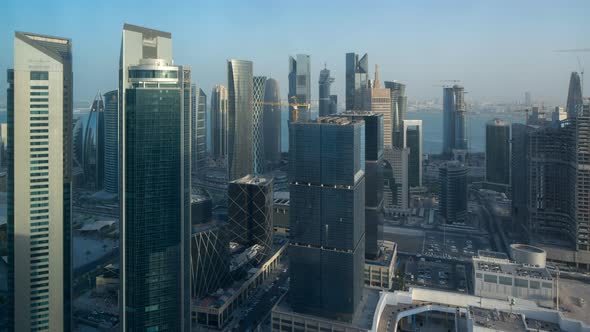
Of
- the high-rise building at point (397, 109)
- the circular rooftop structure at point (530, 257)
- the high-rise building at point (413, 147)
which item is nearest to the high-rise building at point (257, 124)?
the high-rise building at point (397, 109)

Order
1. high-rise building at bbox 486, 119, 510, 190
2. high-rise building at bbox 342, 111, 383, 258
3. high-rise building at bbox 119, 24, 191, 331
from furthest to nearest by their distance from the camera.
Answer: high-rise building at bbox 486, 119, 510, 190
high-rise building at bbox 342, 111, 383, 258
high-rise building at bbox 119, 24, 191, 331

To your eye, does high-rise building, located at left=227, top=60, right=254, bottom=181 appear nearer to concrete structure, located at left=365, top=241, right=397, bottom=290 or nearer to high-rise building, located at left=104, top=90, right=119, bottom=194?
high-rise building, located at left=104, top=90, right=119, bottom=194

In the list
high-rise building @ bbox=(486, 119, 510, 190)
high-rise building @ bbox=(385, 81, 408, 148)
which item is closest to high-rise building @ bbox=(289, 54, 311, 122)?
high-rise building @ bbox=(385, 81, 408, 148)

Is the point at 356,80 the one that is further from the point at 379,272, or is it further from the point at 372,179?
the point at 379,272

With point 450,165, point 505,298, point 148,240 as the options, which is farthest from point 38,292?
point 450,165

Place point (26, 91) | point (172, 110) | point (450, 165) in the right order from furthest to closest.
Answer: point (450, 165) → point (172, 110) → point (26, 91)

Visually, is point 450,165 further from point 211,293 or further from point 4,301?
point 4,301
